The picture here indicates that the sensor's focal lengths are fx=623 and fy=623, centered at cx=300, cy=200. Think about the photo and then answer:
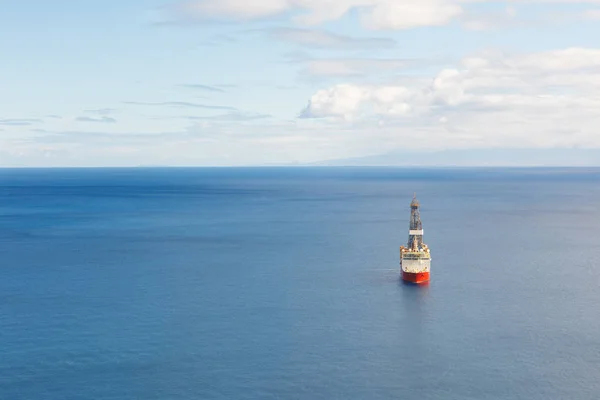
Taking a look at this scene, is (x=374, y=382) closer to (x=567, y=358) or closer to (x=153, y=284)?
(x=567, y=358)

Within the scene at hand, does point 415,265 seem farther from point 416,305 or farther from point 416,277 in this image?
point 416,305

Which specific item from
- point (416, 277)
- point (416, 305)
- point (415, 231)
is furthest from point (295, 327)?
point (415, 231)

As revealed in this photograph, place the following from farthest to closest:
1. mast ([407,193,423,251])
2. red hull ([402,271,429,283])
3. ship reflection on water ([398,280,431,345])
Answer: mast ([407,193,423,251]), red hull ([402,271,429,283]), ship reflection on water ([398,280,431,345])

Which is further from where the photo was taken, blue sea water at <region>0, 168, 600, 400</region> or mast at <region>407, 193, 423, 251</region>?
mast at <region>407, 193, 423, 251</region>

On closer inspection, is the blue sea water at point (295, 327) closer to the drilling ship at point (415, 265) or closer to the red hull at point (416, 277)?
the red hull at point (416, 277)

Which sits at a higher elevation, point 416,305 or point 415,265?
point 415,265

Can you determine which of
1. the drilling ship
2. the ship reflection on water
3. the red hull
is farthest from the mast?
the ship reflection on water

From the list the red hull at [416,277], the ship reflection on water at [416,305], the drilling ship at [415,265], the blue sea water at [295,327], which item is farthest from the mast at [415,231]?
the ship reflection on water at [416,305]

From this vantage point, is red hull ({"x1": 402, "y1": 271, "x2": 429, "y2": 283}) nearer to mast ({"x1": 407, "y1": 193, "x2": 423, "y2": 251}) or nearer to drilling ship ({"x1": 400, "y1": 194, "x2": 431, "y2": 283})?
drilling ship ({"x1": 400, "y1": 194, "x2": 431, "y2": 283})

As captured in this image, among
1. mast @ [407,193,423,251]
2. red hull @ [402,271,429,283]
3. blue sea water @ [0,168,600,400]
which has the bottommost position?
blue sea water @ [0,168,600,400]

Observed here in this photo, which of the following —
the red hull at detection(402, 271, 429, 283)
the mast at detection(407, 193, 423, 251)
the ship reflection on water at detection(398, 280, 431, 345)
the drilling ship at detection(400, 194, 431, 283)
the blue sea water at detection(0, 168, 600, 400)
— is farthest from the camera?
the mast at detection(407, 193, 423, 251)

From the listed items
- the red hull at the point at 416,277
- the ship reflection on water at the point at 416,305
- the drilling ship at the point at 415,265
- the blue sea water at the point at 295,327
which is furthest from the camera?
the drilling ship at the point at 415,265
